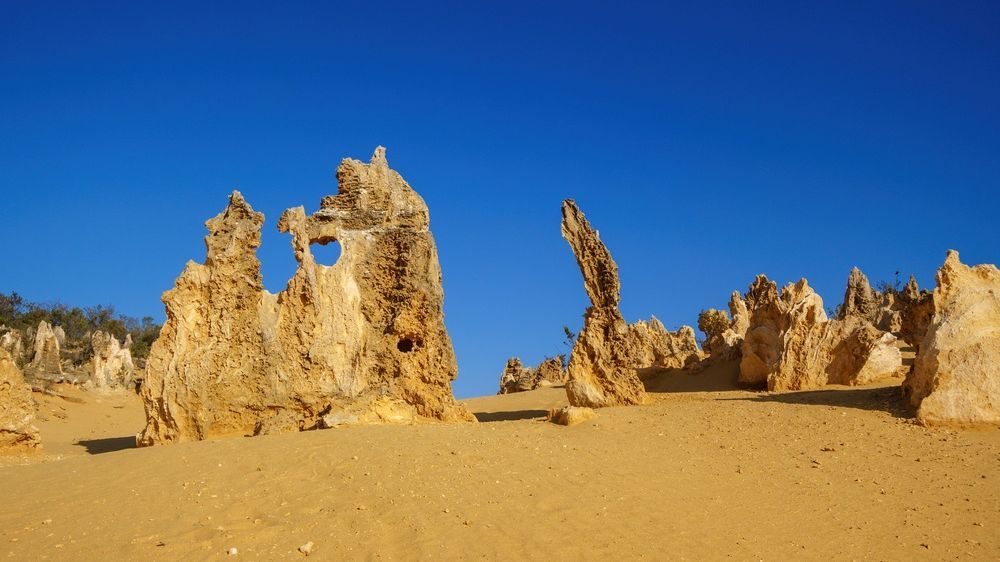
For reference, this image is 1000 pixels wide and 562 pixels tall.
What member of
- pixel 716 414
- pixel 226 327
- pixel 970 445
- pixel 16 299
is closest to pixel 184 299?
pixel 226 327

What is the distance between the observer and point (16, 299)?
46594 millimetres

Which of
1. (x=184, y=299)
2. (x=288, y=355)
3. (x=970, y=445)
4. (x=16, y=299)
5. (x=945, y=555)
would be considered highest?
(x=16, y=299)

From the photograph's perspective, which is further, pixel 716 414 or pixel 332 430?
pixel 716 414

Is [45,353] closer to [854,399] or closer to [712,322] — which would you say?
[712,322]

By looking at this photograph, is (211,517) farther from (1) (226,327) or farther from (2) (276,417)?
(1) (226,327)

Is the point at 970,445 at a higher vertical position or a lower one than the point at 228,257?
lower

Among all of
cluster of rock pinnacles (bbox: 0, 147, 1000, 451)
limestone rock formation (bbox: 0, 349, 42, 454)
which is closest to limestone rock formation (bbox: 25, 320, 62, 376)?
limestone rock formation (bbox: 0, 349, 42, 454)

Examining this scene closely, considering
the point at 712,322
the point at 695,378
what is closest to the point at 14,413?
the point at 695,378

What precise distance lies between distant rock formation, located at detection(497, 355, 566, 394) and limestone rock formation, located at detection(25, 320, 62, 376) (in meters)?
17.1

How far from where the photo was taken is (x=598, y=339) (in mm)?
14688

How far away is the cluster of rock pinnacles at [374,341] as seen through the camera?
11.9m

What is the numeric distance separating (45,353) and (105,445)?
1737 cm

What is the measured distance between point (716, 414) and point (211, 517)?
8.40 m

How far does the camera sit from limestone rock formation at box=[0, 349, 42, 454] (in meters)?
12.9
